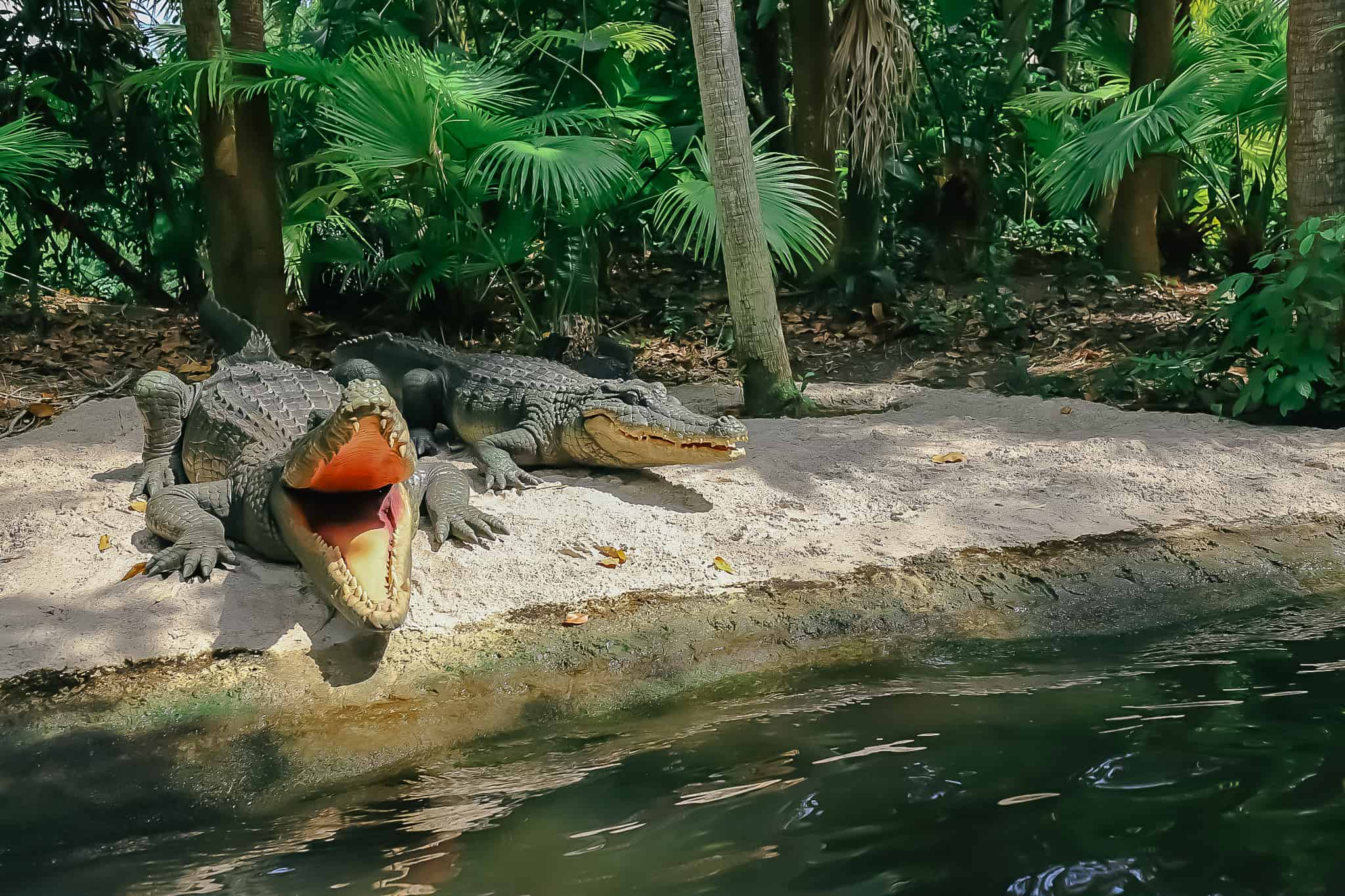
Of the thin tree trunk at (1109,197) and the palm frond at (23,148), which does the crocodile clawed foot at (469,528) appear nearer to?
the palm frond at (23,148)

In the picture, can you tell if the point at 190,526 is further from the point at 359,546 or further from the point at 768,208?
the point at 768,208

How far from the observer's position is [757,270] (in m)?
5.67

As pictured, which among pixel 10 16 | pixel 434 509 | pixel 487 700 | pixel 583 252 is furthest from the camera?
pixel 10 16

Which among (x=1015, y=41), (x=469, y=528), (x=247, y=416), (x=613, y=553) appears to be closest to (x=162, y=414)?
(x=247, y=416)

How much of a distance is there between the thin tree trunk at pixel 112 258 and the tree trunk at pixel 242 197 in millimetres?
2195

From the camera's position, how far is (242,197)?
705 cm

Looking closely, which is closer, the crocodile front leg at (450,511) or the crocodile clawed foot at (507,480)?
the crocodile front leg at (450,511)

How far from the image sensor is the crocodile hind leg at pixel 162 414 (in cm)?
486

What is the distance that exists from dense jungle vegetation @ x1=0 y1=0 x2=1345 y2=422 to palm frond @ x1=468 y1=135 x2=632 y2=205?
0.03 metres

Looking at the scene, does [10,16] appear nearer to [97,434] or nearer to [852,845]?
[97,434]

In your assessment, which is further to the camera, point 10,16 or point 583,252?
point 10,16

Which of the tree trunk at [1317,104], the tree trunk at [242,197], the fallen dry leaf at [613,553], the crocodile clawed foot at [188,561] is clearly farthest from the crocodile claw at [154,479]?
the tree trunk at [1317,104]

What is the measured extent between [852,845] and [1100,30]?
875cm

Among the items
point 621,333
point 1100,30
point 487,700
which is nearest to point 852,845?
point 487,700
